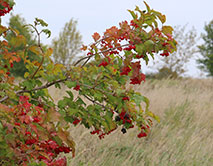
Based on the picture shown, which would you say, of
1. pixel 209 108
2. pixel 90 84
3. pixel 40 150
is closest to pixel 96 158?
pixel 90 84

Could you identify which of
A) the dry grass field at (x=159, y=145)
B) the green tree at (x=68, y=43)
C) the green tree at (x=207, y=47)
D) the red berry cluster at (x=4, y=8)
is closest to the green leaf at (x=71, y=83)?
the red berry cluster at (x=4, y=8)

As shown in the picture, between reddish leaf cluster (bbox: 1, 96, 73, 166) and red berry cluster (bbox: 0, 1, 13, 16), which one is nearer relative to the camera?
reddish leaf cluster (bbox: 1, 96, 73, 166)

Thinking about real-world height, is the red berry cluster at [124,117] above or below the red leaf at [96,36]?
below

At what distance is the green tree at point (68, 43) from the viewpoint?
2223cm

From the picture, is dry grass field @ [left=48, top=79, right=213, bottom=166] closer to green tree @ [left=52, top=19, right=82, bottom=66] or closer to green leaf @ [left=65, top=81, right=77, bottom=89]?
green leaf @ [left=65, top=81, right=77, bottom=89]

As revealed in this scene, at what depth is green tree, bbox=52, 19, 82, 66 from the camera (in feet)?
72.9

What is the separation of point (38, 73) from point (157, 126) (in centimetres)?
352

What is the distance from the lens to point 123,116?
7.57 feet

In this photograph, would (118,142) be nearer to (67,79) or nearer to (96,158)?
(96,158)

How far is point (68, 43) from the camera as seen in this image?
2250 centimetres

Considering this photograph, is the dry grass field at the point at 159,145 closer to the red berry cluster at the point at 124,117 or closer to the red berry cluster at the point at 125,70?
the red berry cluster at the point at 124,117

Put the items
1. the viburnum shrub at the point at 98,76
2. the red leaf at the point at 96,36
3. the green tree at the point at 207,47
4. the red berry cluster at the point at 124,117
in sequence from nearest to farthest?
the viburnum shrub at the point at 98,76 < the red berry cluster at the point at 124,117 < the red leaf at the point at 96,36 < the green tree at the point at 207,47

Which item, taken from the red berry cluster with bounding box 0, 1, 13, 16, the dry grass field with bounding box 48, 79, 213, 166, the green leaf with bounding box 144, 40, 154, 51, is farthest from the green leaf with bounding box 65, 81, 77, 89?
the dry grass field with bounding box 48, 79, 213, 166

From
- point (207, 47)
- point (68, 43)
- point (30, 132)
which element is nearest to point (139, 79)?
point (30, 132)
